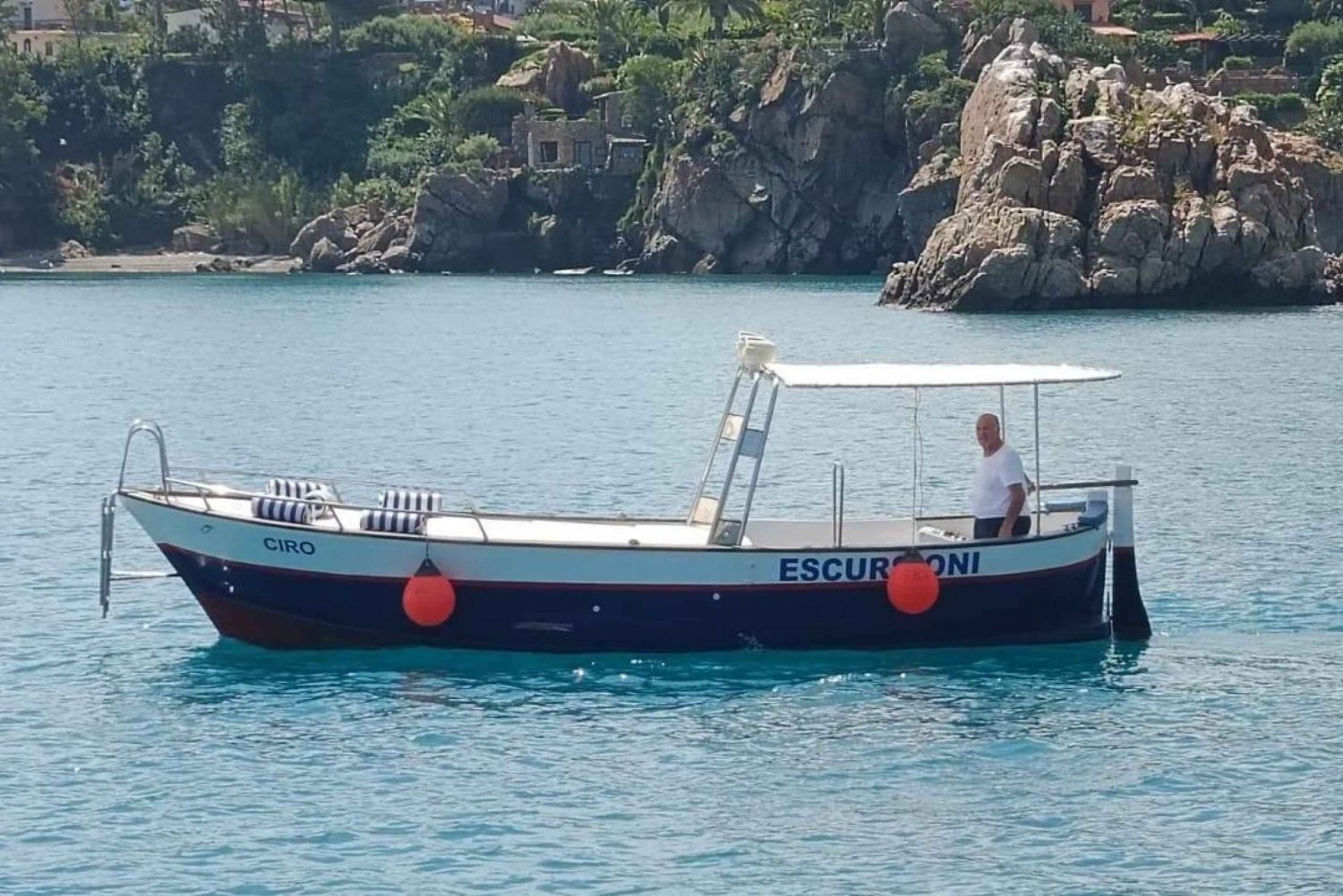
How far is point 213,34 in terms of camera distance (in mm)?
157375

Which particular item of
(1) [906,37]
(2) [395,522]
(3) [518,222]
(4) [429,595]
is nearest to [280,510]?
(2) [395,522]

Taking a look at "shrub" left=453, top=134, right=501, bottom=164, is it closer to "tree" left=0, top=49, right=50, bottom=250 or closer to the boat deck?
"tree" left=0, top=49, right=50, bottom=250

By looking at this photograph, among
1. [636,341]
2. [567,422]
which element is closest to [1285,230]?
[636,341]

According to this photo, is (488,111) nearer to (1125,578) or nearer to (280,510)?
(1125,578)

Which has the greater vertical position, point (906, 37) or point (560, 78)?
point (906, 37)

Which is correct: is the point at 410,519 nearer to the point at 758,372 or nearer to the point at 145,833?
the point at 758,372

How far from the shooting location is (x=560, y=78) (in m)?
141

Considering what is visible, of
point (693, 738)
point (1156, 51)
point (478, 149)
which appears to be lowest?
point (693, 738)

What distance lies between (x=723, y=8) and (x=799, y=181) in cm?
2055

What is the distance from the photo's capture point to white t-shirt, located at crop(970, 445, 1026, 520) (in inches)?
1000

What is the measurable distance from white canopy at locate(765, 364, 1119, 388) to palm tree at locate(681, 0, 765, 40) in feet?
376

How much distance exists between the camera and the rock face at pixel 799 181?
12306 cm

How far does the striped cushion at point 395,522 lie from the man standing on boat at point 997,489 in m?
6.17

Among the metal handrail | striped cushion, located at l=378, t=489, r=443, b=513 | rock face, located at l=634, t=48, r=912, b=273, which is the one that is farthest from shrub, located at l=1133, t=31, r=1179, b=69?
striped cushion, located at l=378, t=489, r=443, b=513
